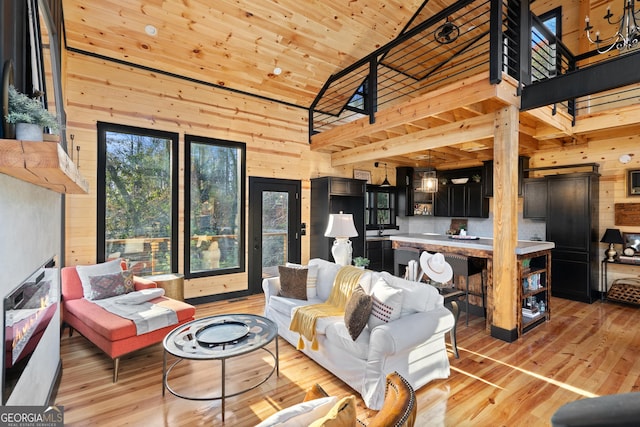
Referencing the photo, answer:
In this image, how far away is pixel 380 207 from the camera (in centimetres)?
760

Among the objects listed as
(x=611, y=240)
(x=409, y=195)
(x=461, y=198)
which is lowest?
(x=611, y=240)

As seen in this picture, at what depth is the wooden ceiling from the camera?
391cm

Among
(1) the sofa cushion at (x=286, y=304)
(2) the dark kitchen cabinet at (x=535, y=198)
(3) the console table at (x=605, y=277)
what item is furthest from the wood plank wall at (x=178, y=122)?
(3) the console table at (x=605, y=277)

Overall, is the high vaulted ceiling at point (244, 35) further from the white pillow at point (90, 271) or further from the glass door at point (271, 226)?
the white pillow at point (90, 271)

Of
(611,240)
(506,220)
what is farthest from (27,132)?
(611,240)

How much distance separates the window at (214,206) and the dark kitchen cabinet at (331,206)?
143 cm

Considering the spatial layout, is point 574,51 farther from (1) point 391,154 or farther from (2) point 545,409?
(2) point 545,409

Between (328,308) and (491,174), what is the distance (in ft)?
15.1

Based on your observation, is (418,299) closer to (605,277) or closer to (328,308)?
(328,308)

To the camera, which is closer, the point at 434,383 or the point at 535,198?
the point at 434,383

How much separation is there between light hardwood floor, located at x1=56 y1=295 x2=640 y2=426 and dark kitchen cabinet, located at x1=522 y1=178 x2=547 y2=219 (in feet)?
7.45

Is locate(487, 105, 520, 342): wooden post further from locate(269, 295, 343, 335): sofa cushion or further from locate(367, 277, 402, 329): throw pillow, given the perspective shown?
locate(269, 295, 343, 335): sofa cushion

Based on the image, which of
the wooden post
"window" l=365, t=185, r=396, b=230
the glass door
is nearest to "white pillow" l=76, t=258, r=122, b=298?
the glass door

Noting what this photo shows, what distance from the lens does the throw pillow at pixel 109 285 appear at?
11.6ft
